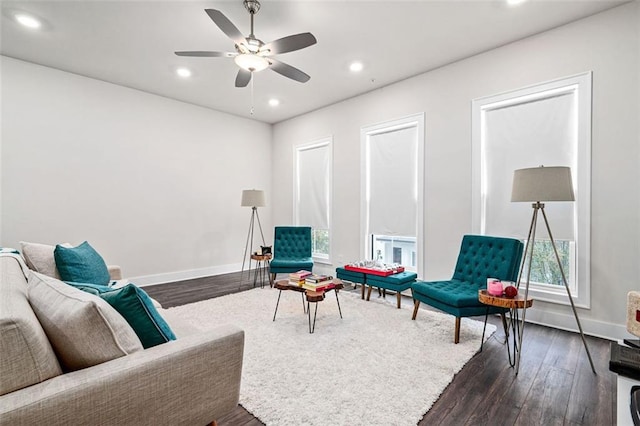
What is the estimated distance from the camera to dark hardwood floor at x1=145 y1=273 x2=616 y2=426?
6.00ft

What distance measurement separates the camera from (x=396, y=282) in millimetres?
3758

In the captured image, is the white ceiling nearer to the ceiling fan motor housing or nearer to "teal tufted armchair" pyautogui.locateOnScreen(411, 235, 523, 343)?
Answer: the ceiling fan motor housing

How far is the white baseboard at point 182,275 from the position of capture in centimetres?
497

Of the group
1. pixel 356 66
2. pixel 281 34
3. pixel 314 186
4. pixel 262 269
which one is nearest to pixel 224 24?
pixel 281 34

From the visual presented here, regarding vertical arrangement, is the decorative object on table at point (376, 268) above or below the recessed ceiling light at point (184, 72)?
below

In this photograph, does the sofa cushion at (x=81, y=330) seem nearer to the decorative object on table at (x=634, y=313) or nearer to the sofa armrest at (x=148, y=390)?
the sofa armrest at (x=148, y=390)

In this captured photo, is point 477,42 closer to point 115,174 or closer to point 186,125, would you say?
point 186,125

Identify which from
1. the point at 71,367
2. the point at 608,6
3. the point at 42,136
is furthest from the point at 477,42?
the point at 42,136

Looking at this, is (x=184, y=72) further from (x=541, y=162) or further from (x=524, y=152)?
(x=541, y=162)

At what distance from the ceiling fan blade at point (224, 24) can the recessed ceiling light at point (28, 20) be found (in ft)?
7.63

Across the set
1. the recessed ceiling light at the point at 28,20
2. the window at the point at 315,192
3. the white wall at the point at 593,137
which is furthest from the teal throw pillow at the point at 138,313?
the window at the point at 315,192

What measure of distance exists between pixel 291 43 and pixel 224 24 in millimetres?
569

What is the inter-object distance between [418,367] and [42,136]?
545cm

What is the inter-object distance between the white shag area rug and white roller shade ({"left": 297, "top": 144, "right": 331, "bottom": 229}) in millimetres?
2226
